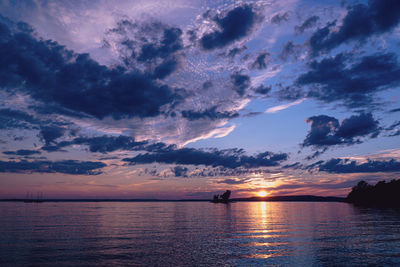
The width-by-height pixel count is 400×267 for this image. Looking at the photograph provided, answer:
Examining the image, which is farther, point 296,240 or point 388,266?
point 296,240

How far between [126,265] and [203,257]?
9.55 meters

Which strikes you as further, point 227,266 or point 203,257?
point 203,257

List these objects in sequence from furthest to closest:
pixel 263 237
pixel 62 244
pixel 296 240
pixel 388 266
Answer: pixel 263 237 → pixel 296 240 → pixel 62 244 → pixel 388 266

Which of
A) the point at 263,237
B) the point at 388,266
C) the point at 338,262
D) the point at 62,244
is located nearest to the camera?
the point at 388,266

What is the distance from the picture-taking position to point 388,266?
1166 inches

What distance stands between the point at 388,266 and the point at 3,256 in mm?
44357

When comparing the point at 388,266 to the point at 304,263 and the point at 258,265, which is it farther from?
the point at 258,265

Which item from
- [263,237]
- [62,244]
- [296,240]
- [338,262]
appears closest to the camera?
[338,262]

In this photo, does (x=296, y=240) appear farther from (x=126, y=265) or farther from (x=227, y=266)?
(x=126, y=265)

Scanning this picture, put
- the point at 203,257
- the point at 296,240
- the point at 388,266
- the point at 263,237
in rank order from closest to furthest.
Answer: the point at 388,266 < the point at 203,257 < the point at 296,240 < the point at 263,237

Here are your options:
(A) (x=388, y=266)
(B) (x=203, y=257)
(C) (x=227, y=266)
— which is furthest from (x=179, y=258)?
(A) (x=388, y=266)

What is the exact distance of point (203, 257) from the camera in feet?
112

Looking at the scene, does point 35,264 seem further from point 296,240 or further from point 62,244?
point 296,240

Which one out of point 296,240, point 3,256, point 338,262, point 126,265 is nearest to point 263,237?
point 296,240
